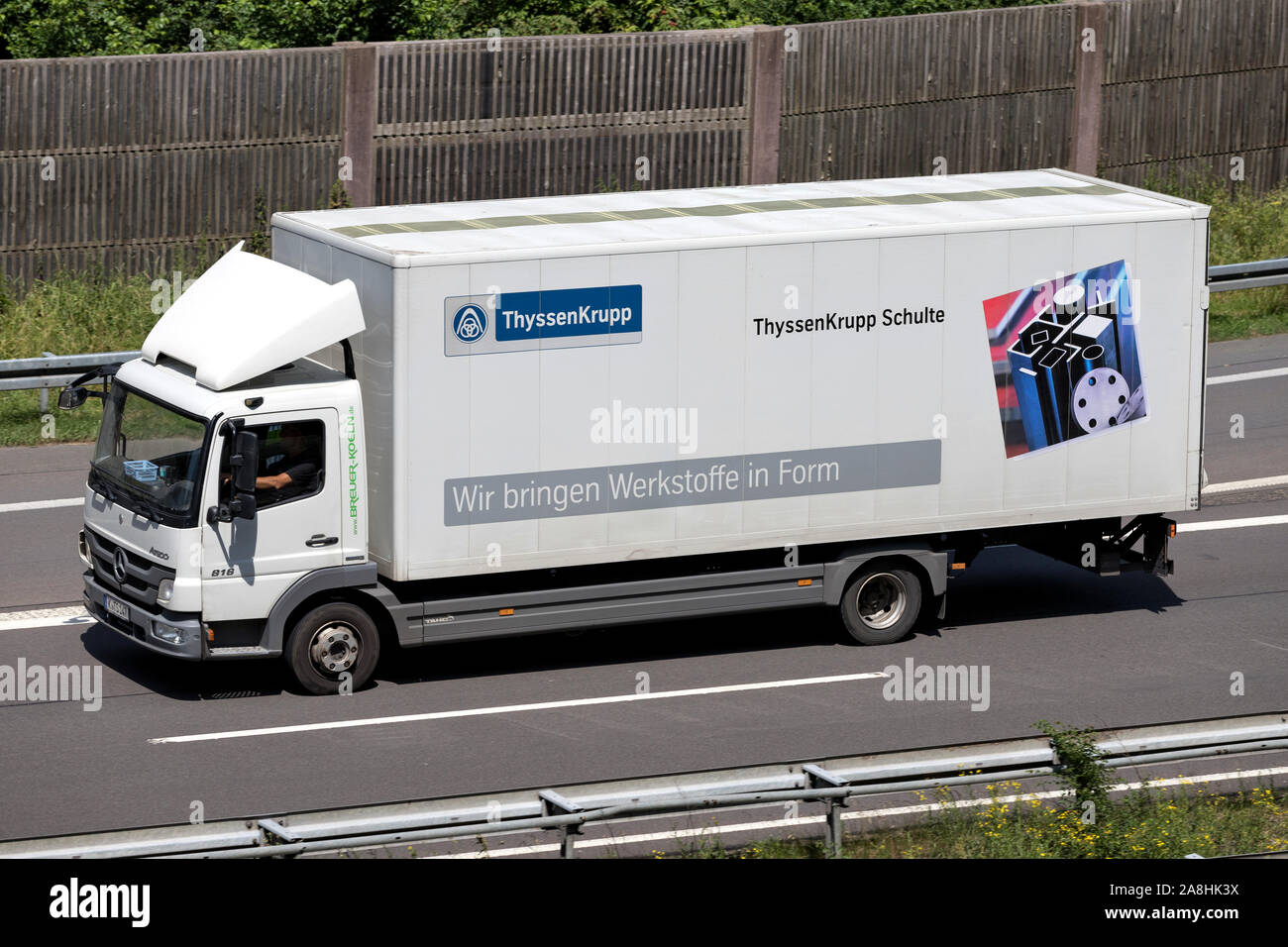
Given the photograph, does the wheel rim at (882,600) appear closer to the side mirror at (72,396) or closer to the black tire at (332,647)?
the black tire at (332,647)

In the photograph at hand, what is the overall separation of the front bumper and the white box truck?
0.09 feet

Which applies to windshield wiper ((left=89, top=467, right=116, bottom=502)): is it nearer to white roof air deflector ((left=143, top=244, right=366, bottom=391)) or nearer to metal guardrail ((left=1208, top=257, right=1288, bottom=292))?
white roof air deflector ((left=143, top=244, right=366, bottom=391))

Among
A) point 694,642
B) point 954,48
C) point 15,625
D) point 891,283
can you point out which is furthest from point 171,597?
point 954,48

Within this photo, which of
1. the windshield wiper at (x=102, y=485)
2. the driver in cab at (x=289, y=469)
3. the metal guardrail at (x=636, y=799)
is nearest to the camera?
the metal guardrail at (x=636, y=799)

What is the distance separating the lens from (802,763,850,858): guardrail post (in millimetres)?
9273

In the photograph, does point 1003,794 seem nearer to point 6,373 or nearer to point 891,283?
point 891,283

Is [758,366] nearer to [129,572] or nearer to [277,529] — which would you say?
[277,529]

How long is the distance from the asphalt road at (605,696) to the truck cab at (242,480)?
2.33 ft

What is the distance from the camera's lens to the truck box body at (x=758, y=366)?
1282cm

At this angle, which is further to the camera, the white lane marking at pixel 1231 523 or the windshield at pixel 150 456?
the white lane marking at pixel 1231 523

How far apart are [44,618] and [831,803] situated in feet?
25.8

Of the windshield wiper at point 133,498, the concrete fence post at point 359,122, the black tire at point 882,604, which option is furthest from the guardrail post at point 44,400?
the black tire at point 882,604

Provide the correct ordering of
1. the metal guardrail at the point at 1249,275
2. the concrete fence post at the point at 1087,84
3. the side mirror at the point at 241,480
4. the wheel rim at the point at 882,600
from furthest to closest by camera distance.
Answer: the concrete fence post at the point at 1087,84 < the metal guardrail at the point at 1249,275 < the wheel rim at the point at 882,600 < the side mirror at the point at 241,480
